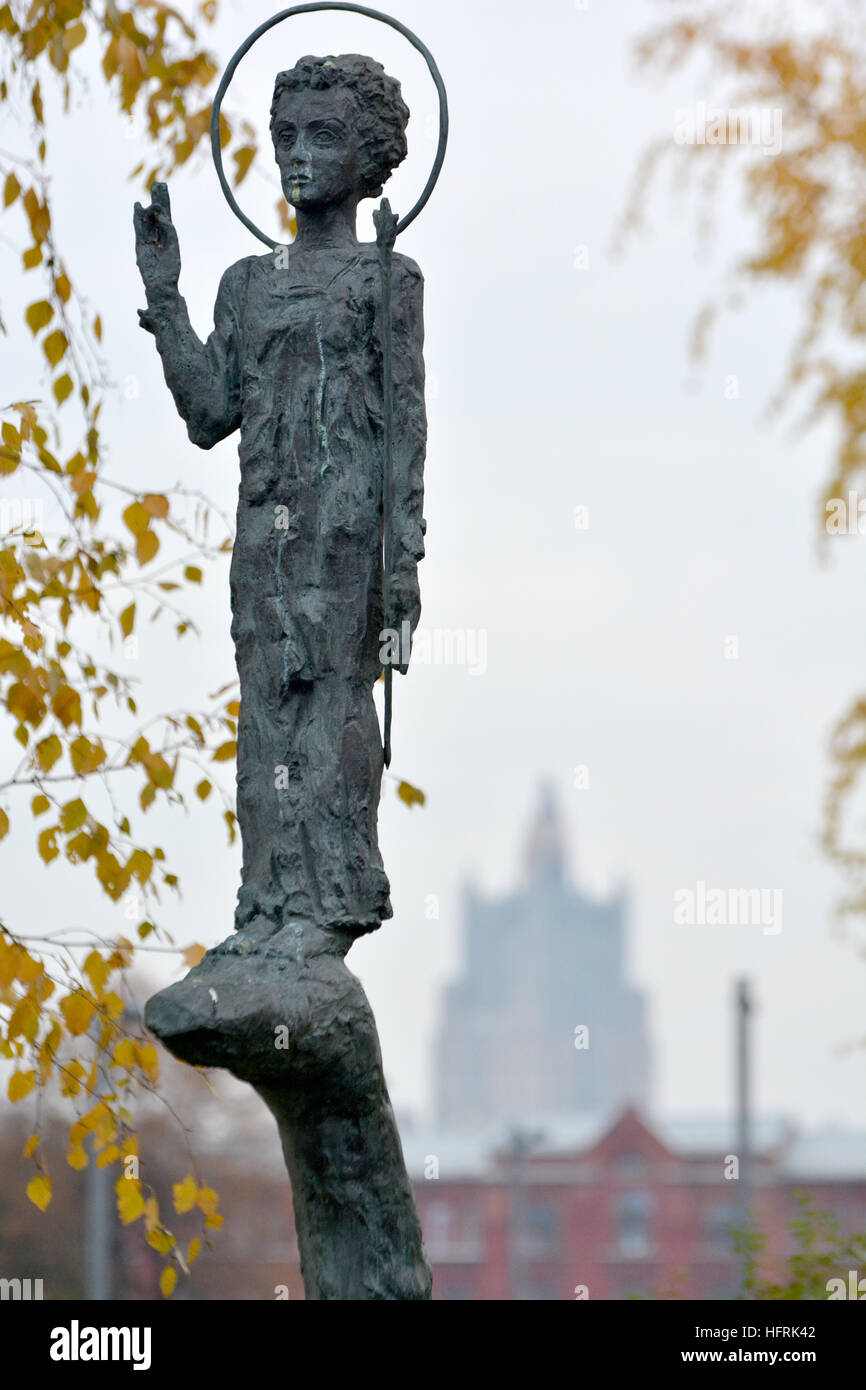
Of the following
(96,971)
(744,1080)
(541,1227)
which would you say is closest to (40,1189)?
(96,971)

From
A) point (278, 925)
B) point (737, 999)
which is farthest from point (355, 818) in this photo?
point (737, 999)

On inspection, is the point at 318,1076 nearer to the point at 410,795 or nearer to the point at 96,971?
the point at 96,971

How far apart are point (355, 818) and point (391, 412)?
1.06 metres

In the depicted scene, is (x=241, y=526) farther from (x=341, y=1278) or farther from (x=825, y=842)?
(x=825, y=842)

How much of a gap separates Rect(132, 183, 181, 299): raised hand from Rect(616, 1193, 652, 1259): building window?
45.9m

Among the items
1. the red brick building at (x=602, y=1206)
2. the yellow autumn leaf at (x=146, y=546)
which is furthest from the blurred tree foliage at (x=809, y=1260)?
the red brick building at (x=602, y=1206)

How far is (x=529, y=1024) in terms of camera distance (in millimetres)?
182625

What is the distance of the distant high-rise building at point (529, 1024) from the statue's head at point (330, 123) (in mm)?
156101

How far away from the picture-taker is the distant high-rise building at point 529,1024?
173m

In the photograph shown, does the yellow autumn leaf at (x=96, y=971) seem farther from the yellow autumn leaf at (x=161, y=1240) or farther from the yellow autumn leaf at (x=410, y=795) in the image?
the yellow autumn leaf at (x=410, y=795)

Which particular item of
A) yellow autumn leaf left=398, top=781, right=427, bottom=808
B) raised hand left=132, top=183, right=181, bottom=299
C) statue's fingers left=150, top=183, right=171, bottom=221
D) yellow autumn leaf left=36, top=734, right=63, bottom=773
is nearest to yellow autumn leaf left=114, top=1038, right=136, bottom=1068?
yellow autumn leaf left=36, top=734, right=63, bottom=773

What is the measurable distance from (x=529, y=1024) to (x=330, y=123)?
587 ft

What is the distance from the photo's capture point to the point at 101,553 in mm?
7758
